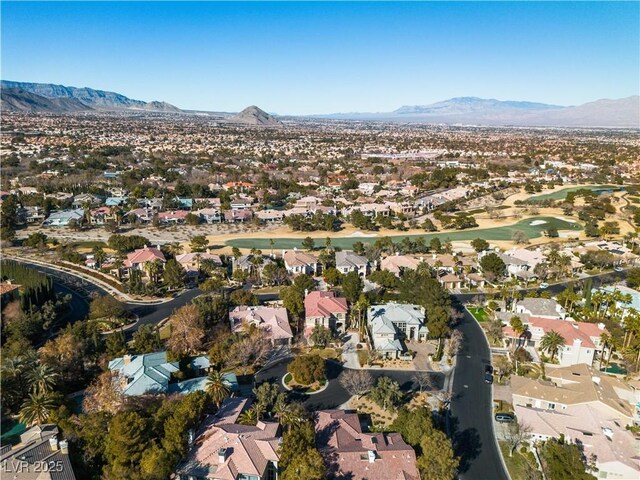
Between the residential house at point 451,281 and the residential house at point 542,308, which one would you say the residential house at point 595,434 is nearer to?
the residential house at point 542,308

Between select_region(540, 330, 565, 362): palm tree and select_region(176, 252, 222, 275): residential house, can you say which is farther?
select_region(176, 252, 222, 275): residential house

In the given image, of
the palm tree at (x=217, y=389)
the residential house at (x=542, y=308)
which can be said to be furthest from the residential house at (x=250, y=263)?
the residential house at (x=542, y=308)

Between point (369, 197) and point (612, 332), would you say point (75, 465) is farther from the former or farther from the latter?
point (369, 197)

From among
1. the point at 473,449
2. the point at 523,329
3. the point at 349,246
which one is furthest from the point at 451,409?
the point at 349,246

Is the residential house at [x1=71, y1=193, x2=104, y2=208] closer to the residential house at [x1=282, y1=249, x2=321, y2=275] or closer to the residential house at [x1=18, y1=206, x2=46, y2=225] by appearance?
the residential house at [x1=18, y1=206, x2=46, y2=225]

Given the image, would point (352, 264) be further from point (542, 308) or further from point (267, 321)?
point (542, 308)

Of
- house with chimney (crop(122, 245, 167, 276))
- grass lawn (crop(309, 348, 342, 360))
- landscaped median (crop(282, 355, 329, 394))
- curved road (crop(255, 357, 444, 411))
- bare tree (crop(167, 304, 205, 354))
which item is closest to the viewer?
curved road (crop(255, 357, 444, 411))

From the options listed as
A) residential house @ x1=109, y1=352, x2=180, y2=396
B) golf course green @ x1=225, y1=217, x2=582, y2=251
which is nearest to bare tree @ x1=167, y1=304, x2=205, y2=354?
residential house @ x1=109, y1=352, x2=180, y2=396
